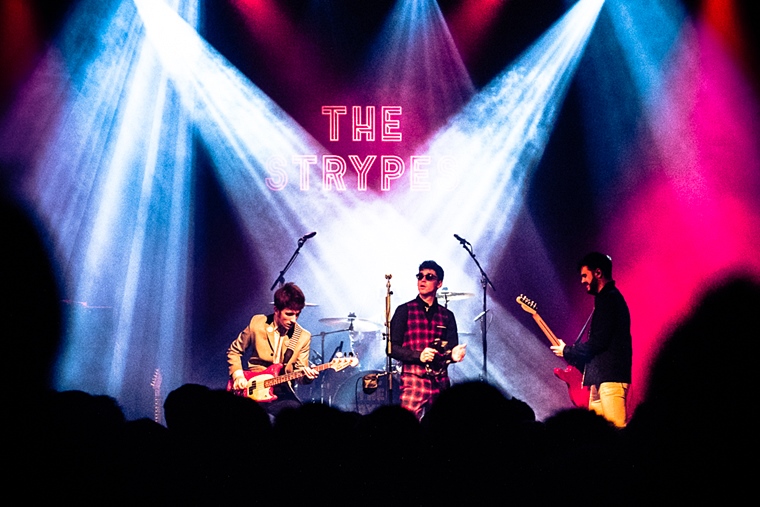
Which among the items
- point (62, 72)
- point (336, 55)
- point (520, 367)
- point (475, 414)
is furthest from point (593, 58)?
point (475, 414)

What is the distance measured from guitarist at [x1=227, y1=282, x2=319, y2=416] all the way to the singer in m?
0.92

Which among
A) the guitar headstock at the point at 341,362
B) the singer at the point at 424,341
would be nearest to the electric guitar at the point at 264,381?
the guitar headstock at the point at 341,362

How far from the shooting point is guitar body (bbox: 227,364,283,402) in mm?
6195

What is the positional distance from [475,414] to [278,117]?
7.25m

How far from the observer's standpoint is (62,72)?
8.19 m

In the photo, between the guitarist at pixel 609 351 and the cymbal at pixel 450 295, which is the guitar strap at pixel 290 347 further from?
the guitarist at pixel 609 351

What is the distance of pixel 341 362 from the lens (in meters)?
7.13

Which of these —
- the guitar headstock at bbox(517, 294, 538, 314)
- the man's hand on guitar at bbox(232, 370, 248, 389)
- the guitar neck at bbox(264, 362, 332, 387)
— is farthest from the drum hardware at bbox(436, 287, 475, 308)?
the man's hand on guitar at bbox(232, 370, 248, 389)

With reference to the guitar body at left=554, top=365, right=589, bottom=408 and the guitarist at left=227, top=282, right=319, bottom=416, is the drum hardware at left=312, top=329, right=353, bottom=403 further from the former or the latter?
the guitar body at left=554, top=365, right=589, bottom=408

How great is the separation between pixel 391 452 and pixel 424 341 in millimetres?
4204

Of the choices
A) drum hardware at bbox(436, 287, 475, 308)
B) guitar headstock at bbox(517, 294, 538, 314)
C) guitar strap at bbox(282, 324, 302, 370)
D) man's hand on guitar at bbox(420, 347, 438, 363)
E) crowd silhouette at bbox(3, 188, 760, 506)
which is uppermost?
drum hardware at bbox(436, 287, 475, 308)

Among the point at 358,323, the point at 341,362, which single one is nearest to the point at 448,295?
the point at 358,323

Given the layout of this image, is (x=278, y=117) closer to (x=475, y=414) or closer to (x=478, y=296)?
(x=478, y=296)

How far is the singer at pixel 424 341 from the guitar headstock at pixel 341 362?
1.01 meters
